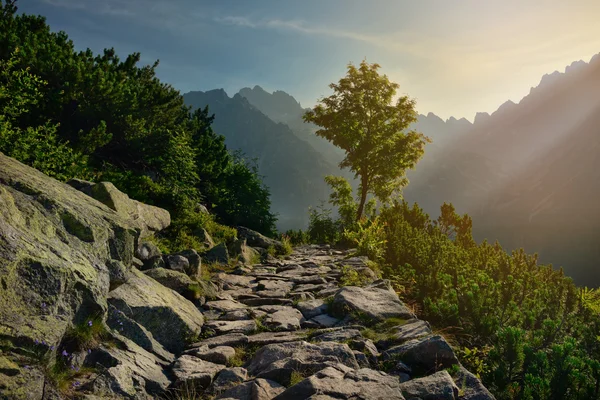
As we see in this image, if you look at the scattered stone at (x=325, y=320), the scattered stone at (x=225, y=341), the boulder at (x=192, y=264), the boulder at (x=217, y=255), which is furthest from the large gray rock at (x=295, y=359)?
the boulder at (x=217, y=255)

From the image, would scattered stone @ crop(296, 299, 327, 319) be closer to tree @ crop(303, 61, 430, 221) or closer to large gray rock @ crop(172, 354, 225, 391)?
large gray rock @ crop(172, 354, 225, 391)

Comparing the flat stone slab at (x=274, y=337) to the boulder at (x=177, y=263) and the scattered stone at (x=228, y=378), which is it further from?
the boulder at (x=177, y=263)

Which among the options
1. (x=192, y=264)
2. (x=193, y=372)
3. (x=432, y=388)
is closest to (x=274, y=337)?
(x=193, y=372)

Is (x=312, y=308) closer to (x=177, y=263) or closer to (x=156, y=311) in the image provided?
(x=156, y=311)

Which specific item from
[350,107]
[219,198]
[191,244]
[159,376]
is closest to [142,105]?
[219,198]

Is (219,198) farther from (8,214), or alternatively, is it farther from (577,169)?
(577,169)

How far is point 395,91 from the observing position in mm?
23516

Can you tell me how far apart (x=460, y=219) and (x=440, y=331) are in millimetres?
11513

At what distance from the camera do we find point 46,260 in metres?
3.06

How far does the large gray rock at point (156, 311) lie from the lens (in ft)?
14.4

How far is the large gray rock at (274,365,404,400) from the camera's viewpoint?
9.93 ft

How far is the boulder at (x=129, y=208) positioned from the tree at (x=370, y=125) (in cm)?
1457

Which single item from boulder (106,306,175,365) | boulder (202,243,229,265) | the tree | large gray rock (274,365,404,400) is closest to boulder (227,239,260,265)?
boulder (202,243,229,265)

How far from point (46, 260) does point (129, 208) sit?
5691mm
